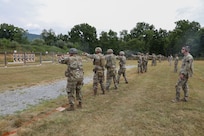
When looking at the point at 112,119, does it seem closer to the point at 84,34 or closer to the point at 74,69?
the point at 74,69

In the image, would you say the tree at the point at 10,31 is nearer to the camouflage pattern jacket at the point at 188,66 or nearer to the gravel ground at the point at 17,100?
the gravel ground at the point at 17,100

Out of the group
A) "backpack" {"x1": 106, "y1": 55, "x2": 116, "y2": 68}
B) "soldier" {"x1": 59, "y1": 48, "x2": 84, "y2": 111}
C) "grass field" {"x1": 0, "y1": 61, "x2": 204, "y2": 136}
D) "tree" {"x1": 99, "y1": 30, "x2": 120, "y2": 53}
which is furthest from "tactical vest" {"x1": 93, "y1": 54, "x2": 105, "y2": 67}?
"tree" {"x1": 99, "y1": 30, "x2": 120, "y2": 53}

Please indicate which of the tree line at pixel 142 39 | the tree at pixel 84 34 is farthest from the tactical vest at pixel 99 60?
the tree at pixel 84 34

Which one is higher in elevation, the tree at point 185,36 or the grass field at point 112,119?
the tree at point 185,36

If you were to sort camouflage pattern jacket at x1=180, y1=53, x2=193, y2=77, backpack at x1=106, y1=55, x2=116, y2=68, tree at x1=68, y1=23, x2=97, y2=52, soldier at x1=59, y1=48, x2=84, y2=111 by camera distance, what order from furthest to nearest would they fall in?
1. tree at x1=68, y1=23, x2=97, y2=52
2. backpack at x1=106, y1=55, x2=116, y2=68
3. camouflage pattern jacket at x1=180, y1=53, x2=193, y2=77
4. soldier at x1=59, y1=48, x2=84, y2=111

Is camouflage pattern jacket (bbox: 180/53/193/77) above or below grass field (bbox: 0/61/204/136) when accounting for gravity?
above

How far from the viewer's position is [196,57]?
299ft

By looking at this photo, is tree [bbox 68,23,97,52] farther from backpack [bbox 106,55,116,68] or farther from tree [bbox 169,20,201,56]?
backpack [bbox 106,55,116,68]

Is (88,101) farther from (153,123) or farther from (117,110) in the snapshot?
(153,123)

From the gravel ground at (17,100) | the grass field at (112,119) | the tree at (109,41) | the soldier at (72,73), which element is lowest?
the gravel ground at (17,100)

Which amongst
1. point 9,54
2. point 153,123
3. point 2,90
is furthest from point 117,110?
point 9,54

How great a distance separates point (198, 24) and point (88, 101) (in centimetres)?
10463

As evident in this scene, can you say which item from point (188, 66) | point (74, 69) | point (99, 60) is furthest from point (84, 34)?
point (74, 69)

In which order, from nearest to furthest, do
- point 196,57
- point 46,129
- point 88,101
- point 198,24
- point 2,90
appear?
1. point 46,129
2. point 88,101
3. point 2,90
4. point 196,57
5. point 198,24
